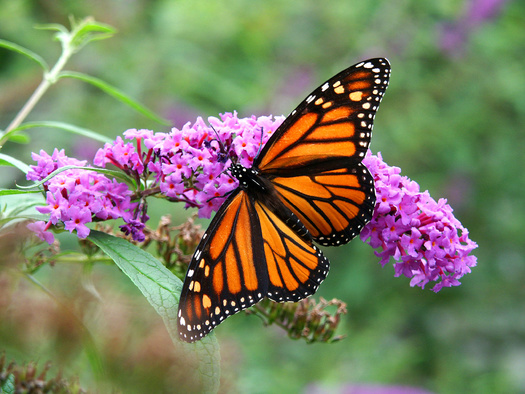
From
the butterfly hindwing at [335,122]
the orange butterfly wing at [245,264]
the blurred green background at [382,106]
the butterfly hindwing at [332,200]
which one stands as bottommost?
the orange butterfly wing at [245,264]

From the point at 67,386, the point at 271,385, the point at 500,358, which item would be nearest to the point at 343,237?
the point at 67,386

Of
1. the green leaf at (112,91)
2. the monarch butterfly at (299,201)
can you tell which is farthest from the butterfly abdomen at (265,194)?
the green leaf at (112,91)

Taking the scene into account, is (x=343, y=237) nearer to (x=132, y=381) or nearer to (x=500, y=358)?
(x=132, y=381)

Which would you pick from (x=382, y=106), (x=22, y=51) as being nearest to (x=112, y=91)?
(x=22, y=51)

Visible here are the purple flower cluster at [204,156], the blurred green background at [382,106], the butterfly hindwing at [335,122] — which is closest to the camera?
the purple flower cluster at [204,156]

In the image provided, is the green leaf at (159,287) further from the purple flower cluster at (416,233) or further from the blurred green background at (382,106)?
the blurred green background at (382,106)

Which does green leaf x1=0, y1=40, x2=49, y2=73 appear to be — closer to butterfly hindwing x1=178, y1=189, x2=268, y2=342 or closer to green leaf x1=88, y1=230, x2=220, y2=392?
green leaf x1=88, y1=230, x2=220, y2=392
